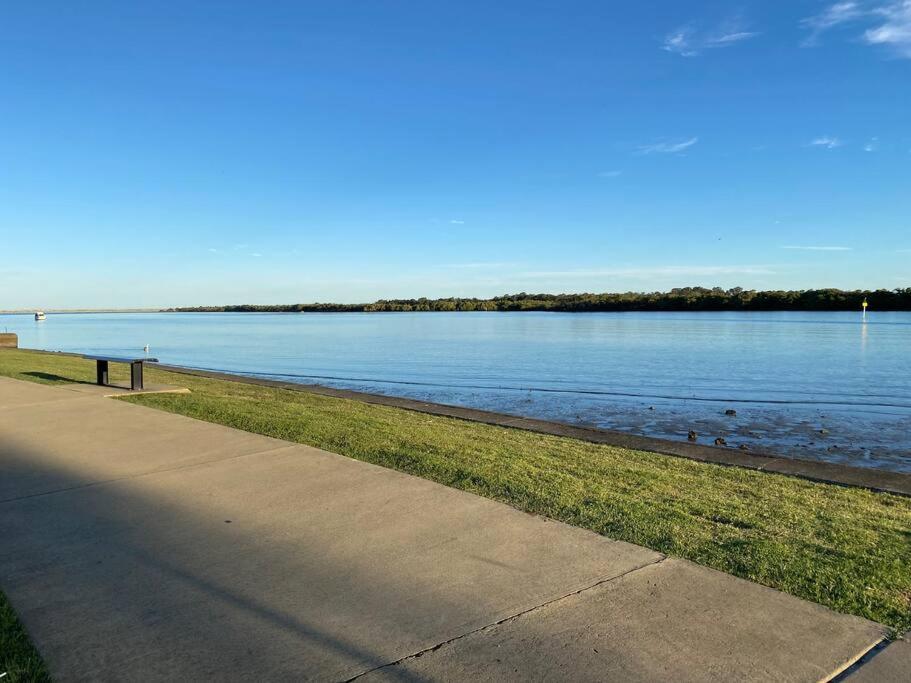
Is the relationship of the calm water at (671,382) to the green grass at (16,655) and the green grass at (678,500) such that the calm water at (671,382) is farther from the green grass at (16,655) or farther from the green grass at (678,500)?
the green grass at (16,655)

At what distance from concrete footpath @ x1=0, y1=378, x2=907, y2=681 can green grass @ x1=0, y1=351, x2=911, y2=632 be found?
0.91ft

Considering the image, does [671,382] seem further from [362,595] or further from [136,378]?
[362,595]

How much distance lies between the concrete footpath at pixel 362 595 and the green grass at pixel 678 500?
28cm

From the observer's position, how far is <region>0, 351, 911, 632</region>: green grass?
3797 millimetres

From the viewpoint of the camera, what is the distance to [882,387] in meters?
17.9

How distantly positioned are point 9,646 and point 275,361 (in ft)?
89.3

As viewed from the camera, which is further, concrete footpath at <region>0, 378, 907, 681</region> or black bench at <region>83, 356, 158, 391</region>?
black bench at <region>83, 356, 158, 391</region>

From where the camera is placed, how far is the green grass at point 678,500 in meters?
3.80

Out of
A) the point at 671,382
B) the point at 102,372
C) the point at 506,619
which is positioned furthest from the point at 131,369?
the point at 671,382

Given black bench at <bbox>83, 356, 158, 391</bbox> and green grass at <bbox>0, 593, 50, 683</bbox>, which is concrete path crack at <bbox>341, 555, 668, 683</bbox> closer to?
green grass at <bbox>0, 593, 50, 683</bbox>

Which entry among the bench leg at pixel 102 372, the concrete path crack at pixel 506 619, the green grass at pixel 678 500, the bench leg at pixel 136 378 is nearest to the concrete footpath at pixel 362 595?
the concrete path crack at pixel 506 619

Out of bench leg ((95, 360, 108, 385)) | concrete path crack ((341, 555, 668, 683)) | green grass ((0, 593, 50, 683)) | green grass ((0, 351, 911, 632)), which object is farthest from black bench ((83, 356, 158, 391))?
concrete path crack ((341, 555, 668, 683))

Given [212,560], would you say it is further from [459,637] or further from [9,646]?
[459,637]

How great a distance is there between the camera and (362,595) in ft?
11.4
